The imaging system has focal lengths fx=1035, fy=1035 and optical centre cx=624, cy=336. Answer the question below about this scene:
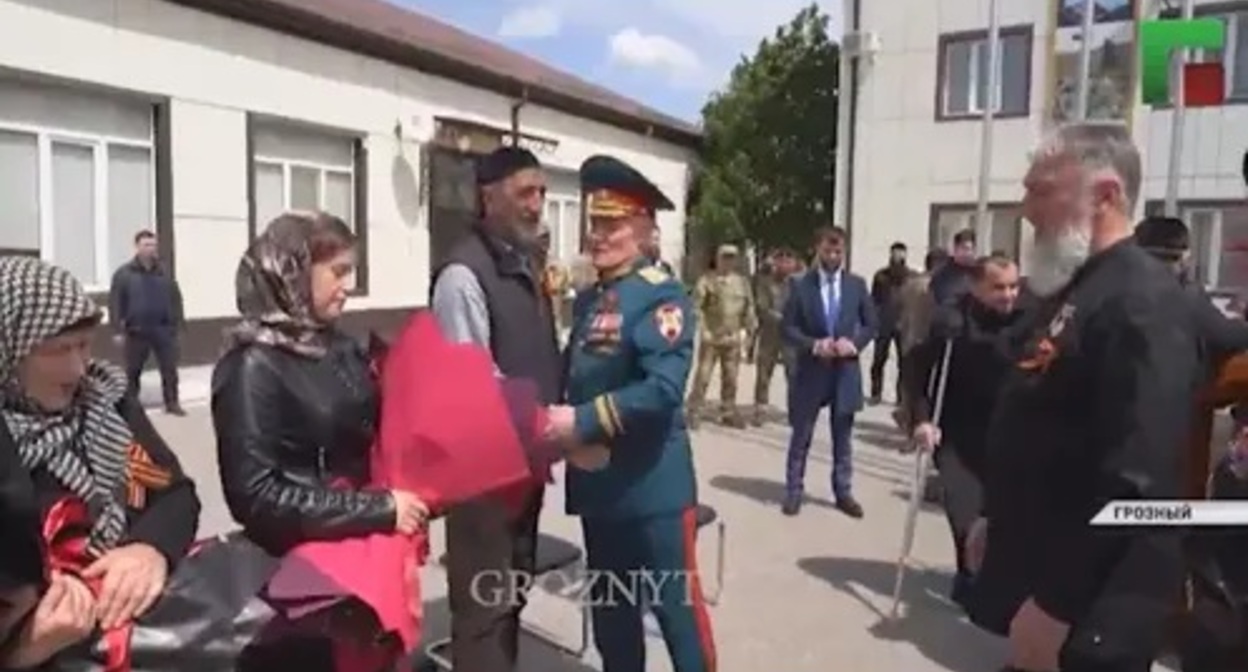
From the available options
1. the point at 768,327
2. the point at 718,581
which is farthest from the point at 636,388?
the point at 768,327

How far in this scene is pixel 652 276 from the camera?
292 centimetres

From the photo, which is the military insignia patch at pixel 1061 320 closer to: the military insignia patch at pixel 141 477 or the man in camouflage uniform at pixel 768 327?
the military insignia patch at pixel 141 477

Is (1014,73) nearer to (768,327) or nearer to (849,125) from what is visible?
(849,125)

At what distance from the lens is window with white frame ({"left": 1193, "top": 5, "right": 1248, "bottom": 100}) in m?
15.6

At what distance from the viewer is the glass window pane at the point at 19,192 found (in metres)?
9.52

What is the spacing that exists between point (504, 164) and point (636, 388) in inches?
34.7

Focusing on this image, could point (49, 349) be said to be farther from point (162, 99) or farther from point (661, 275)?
point (162, 99)

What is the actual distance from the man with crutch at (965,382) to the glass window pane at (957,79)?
14355mm

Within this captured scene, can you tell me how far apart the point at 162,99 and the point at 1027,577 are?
413 inches

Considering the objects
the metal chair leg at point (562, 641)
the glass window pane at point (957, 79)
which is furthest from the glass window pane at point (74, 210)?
the glass window pane at point (957, 79)

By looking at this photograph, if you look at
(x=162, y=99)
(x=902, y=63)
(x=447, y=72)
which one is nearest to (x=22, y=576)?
(x=162, y=99)

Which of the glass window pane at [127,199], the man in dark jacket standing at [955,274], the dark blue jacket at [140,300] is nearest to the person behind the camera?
Result: the man in dark jacket standing at [955,274]

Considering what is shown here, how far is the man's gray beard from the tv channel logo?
4483 millimetres

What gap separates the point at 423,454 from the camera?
2053 millimetres
